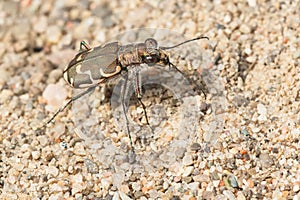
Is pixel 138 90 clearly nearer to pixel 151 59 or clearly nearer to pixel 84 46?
pixel 151 59

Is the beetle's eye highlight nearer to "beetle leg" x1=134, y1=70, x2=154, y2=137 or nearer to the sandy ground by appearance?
"beetle leg" x1=134, y1=70, x2=154, y2=137

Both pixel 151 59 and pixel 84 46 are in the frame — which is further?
pixel 84 46

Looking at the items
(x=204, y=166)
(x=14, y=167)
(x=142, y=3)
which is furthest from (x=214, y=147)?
(x=142, y=3)

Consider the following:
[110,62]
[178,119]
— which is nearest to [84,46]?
[110,62]

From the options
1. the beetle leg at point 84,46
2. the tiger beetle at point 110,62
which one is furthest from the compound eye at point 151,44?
the beetle leg at point 84,46

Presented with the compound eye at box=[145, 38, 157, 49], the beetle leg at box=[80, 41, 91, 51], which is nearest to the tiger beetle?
the compound eye at box=[145, 38, 157, 49]

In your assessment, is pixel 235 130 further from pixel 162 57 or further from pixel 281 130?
pixel 162 57
